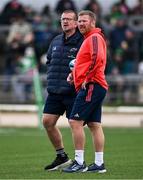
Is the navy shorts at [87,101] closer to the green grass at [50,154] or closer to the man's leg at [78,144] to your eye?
the man's leg at [78,144]

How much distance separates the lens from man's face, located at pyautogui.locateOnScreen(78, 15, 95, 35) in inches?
463

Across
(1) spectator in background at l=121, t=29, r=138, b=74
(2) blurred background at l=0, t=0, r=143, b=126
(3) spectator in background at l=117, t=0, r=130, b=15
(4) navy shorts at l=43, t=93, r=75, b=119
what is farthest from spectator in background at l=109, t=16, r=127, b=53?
(4) navy shorts at l=43, t=93, r=75, b=119

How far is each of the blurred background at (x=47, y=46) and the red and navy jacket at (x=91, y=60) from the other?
11.1 meters

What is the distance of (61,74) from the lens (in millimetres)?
12242

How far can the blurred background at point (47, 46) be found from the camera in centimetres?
2428

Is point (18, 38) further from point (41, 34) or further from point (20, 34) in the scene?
point (41, 34)

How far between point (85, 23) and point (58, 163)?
2.13m

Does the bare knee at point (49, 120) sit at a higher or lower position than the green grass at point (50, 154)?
higher

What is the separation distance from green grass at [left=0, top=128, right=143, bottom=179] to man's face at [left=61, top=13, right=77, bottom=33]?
2.03m

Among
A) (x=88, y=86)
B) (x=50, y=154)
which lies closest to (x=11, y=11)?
(x=50, y=154)

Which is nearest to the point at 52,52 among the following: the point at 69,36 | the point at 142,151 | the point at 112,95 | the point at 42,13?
the point at 69,36

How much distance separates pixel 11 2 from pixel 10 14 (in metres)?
0.37

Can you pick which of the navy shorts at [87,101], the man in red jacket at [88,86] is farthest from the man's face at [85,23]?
the navy shorts at [87,101]

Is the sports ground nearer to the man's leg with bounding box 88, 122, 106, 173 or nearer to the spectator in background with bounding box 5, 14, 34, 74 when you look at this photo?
the man's leg with bounding box 88, 122, 106, 173
